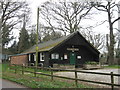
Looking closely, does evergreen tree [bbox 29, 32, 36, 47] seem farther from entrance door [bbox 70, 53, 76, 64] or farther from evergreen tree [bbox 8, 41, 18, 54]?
entrance door [bbox 70, 53, 76, 64]

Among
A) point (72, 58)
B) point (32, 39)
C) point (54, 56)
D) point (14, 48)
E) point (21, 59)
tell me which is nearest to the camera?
point (54, 56)

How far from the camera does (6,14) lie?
36312mm

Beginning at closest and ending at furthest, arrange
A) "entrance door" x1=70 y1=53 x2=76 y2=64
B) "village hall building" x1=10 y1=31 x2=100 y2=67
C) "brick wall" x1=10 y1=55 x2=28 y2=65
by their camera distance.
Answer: "village hall building" x1=10 y1=31 x2=100 y2=67, "entrance door" x1=70 y1=53 x2=76 y2=64, "brick wall" x1=10 y1=55 x2=28 y2=65

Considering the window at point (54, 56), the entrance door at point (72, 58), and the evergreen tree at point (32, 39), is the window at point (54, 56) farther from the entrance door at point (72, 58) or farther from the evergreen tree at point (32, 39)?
the evergreen tree at point (32, 39)

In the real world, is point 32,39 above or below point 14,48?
above

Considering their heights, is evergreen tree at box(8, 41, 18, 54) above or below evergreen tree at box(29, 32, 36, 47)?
below

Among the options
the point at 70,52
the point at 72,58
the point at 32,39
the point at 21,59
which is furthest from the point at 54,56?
the point at 32,39

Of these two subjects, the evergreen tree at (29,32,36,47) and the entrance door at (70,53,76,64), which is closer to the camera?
the entrance door at (70,53,76,64)

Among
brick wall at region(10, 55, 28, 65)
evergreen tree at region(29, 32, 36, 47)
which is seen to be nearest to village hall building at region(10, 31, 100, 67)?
brick wall at region(10, 55, 28, 65)

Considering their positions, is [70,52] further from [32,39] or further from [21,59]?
[32,39]

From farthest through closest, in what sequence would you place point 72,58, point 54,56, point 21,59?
1. point 21,59
2. point 72,58
3. point 54,56

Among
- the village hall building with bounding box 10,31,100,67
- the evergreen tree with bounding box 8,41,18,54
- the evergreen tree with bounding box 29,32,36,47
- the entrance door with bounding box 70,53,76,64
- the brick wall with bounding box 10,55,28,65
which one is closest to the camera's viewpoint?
the village hall building with bounding box 10,31,100,67

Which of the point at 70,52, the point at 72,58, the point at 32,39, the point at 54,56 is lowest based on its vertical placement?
the point at 72,58

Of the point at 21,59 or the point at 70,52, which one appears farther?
the point at 21,59
